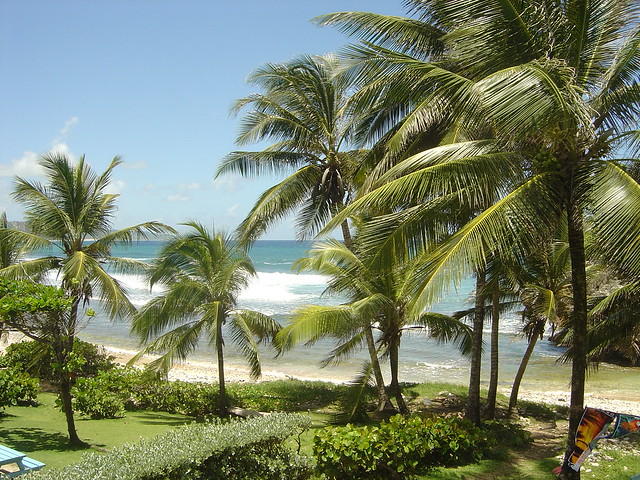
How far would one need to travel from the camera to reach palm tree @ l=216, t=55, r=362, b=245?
1276cm

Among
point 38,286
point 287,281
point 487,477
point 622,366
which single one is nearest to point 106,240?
point 38,286

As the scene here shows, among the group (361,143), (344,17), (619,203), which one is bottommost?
(619,203)

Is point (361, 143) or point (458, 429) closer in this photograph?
point (458, 429)

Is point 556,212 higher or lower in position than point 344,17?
lower

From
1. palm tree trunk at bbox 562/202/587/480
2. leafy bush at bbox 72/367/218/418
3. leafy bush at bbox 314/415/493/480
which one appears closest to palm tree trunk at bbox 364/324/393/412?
leafy bush at bbox 314/415/493/480

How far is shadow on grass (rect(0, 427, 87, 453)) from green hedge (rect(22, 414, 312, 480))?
2.86m

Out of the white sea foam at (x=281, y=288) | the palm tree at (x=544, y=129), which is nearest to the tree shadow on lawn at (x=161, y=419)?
the palm tree at (x=544, y=129)

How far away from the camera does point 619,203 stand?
5512 mm

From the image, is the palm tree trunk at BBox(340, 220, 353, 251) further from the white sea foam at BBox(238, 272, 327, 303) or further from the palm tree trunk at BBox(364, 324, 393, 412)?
the white sea foam at BBox(238, 272, 327, 303)

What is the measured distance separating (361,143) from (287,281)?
148ft

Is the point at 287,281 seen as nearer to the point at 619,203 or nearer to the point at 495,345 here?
the point at 495,345

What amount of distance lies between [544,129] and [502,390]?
551 inches

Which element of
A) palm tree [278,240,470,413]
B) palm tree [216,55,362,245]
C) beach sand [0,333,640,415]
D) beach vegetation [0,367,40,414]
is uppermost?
palm tree [216,55,362,245]

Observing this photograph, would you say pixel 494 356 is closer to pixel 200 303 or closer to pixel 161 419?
pixel 200 303
